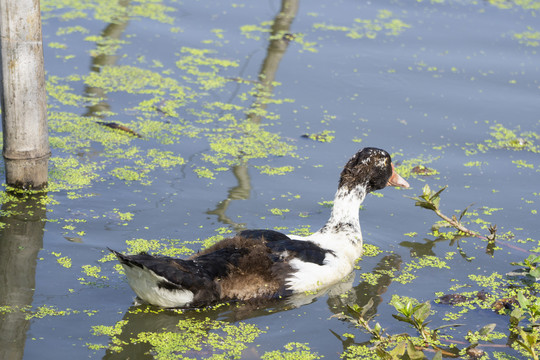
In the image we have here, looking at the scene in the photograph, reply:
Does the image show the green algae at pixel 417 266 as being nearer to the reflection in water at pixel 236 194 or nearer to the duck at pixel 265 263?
the duck at pixel 265 263

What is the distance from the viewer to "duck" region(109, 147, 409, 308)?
5418 millimetres

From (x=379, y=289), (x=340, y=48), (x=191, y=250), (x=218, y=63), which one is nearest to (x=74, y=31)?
(x=218, y=63)

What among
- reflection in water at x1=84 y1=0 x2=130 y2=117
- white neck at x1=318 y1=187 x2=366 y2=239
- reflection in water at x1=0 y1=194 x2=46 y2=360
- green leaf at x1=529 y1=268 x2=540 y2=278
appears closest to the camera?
reflection in water at x1=0 y1=194 x2=46 y2=360

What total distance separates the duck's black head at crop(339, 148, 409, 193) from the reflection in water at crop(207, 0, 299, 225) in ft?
3.16

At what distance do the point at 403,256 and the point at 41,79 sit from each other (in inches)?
128

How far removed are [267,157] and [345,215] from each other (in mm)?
1717

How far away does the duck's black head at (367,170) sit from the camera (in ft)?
22.4

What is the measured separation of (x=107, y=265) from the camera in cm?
608

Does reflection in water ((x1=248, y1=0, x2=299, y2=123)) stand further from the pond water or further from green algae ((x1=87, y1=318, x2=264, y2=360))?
green algae ((x1=87, y1=318, x2=264, y2=360))

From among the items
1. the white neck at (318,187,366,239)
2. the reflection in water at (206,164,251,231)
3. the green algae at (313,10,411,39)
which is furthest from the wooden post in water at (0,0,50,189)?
the green algae at (313,10,411,39)

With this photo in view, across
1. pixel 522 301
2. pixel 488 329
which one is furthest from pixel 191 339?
pixel 522 301

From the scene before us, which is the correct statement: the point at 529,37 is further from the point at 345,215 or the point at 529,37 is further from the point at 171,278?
the point at 171,278

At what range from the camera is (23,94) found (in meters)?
6.64

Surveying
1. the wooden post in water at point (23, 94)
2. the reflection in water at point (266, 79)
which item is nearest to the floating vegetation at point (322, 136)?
the reflection in water at point (266, 79)
